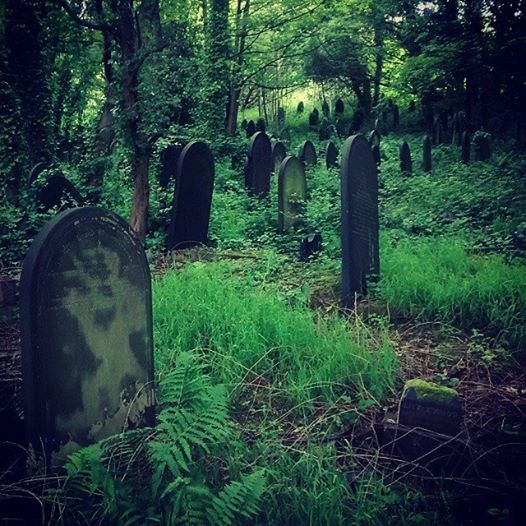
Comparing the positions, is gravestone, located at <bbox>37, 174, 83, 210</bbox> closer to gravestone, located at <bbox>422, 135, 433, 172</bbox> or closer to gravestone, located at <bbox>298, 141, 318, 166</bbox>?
gravestone, located at <bbox>298, 141, 318, 166</bbox>

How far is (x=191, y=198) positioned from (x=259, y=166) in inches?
139

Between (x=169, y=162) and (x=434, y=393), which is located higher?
(x=169, y=162)

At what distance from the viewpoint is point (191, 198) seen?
6883mm

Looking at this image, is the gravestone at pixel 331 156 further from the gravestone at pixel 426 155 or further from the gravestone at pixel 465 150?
the gravestone at pixel 465 150

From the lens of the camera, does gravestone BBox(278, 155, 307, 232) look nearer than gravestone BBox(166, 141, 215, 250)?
No

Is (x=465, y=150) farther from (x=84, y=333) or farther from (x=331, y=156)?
(x=84, y=333)

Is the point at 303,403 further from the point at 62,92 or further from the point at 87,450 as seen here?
the point at 62,92

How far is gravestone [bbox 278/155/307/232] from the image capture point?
25.8 feet

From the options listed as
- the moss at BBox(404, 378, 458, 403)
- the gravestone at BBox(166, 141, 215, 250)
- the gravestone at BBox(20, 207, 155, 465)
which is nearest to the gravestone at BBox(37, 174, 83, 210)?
the gravestone at BBox(166, 141, 215, 250)

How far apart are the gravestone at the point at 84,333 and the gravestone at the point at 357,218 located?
92.2 inches

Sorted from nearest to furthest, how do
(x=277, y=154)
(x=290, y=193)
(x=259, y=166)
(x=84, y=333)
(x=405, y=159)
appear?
(x=84, y=333), (x=290, y=193), (x=259, y=166), (x=277, y=154), (x=405, y=159)

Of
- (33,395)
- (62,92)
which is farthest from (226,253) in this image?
(62,92)

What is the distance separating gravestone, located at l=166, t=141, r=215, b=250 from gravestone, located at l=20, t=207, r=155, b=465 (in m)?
4.09

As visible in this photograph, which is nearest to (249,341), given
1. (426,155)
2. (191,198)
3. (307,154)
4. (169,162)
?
(191,198)
